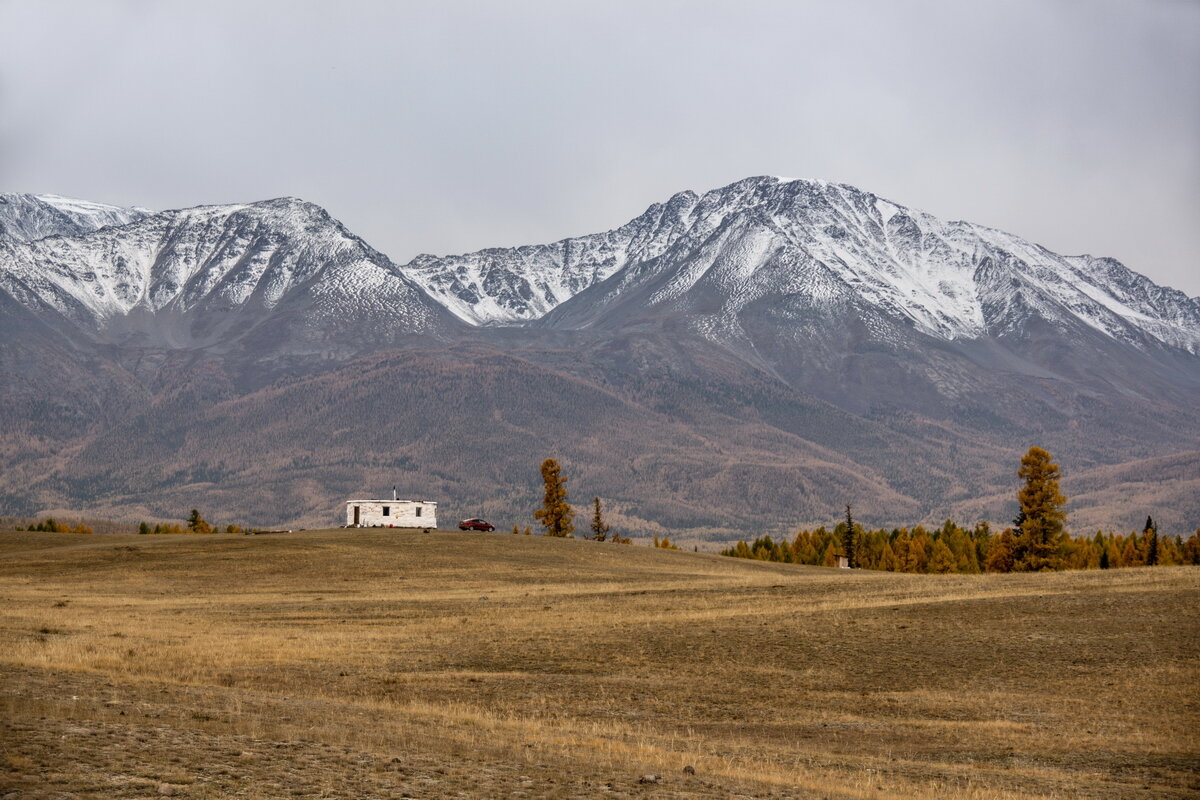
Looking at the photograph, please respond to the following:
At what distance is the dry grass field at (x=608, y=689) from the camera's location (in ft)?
86.1

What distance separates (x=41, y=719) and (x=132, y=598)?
47621 mm

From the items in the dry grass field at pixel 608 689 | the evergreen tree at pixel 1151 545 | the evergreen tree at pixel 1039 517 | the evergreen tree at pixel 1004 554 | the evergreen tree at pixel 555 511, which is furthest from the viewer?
the evergreen tree at pixel 1151 545

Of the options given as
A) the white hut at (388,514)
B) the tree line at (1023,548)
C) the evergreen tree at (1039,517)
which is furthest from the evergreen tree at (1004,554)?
the white hut at (388,514)

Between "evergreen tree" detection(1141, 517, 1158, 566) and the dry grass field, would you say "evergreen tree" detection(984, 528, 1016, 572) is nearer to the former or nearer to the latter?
"evergreen tree" detection(1141, 517, 1158, 566)

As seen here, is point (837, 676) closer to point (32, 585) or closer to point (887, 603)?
point (887, 603)

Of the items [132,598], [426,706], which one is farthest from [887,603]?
[132,598]

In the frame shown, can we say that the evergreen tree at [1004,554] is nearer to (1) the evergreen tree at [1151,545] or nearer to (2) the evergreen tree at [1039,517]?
(2) the evergreen tree at [1039,517]

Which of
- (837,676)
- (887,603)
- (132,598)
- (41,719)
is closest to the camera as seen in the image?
(41,719)

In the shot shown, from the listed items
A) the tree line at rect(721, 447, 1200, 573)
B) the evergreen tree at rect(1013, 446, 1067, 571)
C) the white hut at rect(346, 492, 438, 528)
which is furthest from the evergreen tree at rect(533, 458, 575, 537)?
the evergreen tree at rect(1013, 446, 1067, 571)

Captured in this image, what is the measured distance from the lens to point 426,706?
37781 mm

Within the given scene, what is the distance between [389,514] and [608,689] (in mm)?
98247

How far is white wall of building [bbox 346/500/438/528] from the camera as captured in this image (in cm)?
13888

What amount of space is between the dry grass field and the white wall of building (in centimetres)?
5604

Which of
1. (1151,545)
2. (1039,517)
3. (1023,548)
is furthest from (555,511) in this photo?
(1151,545)
